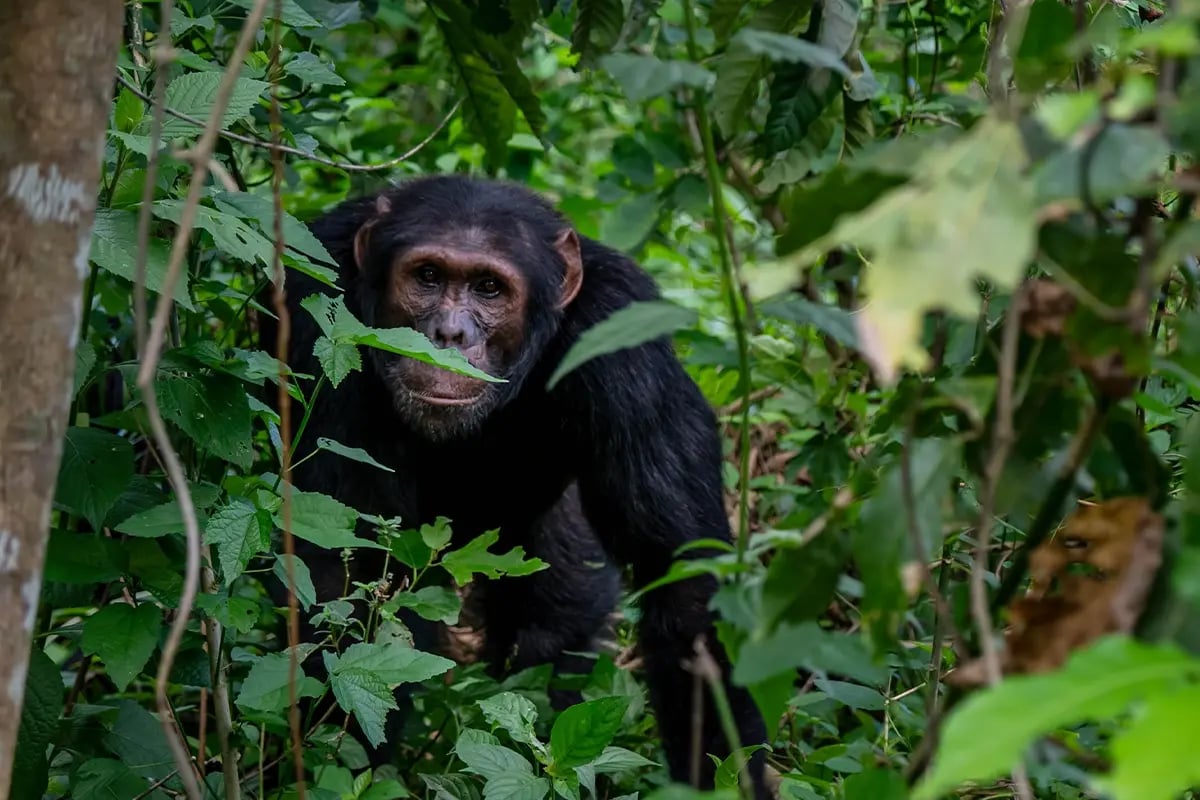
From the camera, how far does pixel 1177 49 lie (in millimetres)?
1448

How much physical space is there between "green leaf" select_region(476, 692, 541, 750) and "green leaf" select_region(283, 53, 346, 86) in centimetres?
177

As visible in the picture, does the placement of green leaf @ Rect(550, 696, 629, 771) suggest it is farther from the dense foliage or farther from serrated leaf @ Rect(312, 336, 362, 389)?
serrated leaf @ Rect(312, 336, 362, 389)

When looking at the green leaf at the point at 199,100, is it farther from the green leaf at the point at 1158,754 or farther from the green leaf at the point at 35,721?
the green leaf at the point at 1158,754

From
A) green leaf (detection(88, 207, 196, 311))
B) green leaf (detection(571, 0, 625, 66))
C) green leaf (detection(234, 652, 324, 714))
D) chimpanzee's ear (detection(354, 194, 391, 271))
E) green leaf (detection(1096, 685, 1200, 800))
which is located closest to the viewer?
green leaf (detection(1096, 685, 1200, 800))

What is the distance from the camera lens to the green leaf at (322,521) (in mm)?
3426

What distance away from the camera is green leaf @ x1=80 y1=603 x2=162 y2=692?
335cm

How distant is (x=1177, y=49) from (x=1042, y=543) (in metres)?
0.98

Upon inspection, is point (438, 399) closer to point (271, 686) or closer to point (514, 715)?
point (514, 715)

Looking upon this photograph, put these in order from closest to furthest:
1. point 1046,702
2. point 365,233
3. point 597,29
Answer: point 1046,702 → point 597,29 → point 365,233

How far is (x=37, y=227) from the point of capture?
2.25 metres

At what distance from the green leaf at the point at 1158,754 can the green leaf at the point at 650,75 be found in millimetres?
1154

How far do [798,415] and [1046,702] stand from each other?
447 centimetres

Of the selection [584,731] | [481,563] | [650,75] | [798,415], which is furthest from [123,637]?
[798,415]

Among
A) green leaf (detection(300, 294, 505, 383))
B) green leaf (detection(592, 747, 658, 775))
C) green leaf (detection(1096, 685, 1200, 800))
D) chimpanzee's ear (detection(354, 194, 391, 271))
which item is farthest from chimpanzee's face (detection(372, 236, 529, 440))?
green leaf (detection(1096, 685, 1200, 800))
